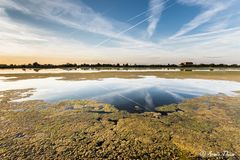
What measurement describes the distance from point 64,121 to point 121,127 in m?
3.14

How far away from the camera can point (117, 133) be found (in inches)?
249

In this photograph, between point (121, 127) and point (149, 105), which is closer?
point (121, 127)

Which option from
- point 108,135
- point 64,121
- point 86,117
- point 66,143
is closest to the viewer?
point 66,143

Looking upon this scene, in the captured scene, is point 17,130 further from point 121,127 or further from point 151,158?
point 151,158

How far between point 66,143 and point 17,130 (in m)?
2.89

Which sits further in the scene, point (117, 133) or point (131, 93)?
point (131, 93)

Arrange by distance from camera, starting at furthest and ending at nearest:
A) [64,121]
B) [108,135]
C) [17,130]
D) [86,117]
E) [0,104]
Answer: [0,104]
[86,117]
[64,121]
[17,130]
[108,135]

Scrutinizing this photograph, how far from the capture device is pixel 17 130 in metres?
6.58

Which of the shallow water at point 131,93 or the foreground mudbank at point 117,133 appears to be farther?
the shallow water at point 131,93

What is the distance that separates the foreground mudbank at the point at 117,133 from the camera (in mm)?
4949

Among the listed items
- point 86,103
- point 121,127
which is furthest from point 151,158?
point 86,103

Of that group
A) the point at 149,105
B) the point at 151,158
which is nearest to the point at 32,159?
the point at 151,158

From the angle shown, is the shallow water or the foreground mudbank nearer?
the foreground mudbank

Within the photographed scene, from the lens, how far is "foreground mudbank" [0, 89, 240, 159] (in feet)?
16.2
